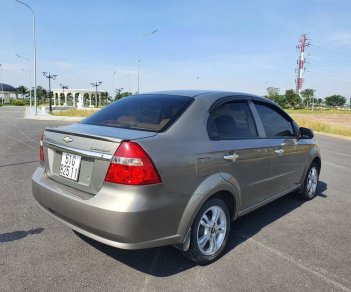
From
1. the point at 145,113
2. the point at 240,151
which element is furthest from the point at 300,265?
the point at 145,113

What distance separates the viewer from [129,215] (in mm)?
2701

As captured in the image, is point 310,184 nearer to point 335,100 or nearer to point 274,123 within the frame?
point 274,123

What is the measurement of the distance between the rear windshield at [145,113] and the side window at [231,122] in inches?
13.2

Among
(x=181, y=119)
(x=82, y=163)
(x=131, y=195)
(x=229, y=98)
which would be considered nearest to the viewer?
(x=131, y=195)

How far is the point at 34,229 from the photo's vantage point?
4090mm

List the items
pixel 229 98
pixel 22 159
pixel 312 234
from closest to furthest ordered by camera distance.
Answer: pixel 229 98 → pixel 312 234 → pixel 22 159

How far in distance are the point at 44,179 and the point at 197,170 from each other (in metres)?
1.59

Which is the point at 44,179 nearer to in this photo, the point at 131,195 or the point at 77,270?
the point at 77,270

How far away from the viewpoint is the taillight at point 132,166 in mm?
2738

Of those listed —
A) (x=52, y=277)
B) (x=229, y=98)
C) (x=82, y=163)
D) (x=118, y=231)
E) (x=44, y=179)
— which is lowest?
(x=52, y=277)

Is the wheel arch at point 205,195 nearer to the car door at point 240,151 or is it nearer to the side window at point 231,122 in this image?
the car door at point 240,151

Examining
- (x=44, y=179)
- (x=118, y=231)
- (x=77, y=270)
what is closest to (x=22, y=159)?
(x=44, y=179)

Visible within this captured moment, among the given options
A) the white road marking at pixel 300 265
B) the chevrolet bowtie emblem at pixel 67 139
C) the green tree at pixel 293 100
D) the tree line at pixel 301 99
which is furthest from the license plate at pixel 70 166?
the green tree at pixel 293 100

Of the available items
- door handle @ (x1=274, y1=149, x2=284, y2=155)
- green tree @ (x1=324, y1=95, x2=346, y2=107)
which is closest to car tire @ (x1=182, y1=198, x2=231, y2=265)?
door handle @ (x1=274, y1=149, x2=284, y2=155)
